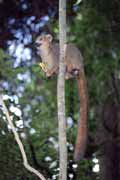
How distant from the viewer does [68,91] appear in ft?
12.3

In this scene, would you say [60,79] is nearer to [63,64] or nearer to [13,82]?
[63,64]

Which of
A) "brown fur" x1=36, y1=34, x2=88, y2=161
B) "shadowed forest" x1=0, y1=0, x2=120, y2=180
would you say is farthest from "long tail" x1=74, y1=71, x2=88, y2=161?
"shadowed forest" x1=0, y1=0, x2=120, y2=180

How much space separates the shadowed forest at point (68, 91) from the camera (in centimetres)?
308

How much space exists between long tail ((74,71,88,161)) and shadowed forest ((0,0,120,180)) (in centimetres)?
47

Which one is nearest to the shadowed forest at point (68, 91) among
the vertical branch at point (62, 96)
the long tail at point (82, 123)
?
the long tail at point (82, 123)

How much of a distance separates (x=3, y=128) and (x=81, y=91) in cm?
121

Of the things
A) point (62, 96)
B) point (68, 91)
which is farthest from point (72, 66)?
point (68, 91)

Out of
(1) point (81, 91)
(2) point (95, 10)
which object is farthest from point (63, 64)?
(2) point (95, 10)

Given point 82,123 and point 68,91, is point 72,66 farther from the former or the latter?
point 68,91

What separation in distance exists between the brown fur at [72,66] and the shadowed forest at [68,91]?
481 millimetres

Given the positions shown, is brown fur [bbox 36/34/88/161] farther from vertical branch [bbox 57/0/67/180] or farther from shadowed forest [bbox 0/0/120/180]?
shadowed forest [bbox 0/0/120/180]

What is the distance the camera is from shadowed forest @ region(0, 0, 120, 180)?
3.08m

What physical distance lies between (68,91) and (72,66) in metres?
1.72

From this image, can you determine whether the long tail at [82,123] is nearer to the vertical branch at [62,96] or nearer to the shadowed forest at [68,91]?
the vertical branch at [62,96]
